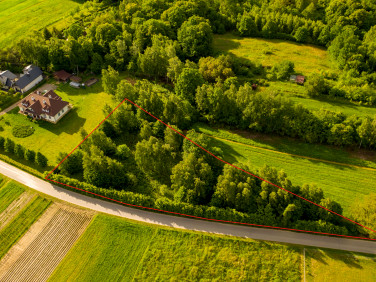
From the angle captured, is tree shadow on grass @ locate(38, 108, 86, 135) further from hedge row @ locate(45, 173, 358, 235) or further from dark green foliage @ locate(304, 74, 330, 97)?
dark green foliage @ locate(304, 74, 330, 97)

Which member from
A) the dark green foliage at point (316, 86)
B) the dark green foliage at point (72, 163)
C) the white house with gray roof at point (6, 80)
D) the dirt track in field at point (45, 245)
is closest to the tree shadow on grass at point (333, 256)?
the dirt track in field at point (45, 245)

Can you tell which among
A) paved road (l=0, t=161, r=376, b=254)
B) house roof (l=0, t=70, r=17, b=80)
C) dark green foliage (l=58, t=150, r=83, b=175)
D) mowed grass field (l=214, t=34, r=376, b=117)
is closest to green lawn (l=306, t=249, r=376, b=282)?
paved road (l=0, t=161, r=376, b=254)

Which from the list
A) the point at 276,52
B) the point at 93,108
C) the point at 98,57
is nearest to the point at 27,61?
the point at 98,57

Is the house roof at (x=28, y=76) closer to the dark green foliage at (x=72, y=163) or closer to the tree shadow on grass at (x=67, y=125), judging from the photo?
the tree shadow on grass at (x=67, y=125)

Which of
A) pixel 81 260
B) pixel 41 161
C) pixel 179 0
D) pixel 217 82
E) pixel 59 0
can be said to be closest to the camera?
pixel 81 260

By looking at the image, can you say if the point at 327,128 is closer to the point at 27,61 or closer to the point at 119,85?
the point at 119,85

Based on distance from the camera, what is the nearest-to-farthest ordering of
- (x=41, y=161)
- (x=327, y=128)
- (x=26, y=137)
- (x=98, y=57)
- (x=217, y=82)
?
(x=41, y=161) → (x=327, y=128) → (x=26, y=137) → (x=217, y=82) → (x=98, y=57)

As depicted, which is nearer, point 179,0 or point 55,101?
point 55,101

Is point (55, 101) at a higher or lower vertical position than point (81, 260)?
higher
